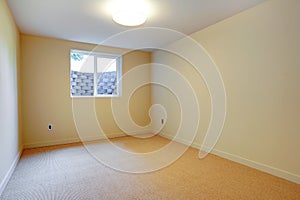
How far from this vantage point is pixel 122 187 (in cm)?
196

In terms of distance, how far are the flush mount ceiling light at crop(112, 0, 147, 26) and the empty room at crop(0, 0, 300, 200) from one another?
0.02m

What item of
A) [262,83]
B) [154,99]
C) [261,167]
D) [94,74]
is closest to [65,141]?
[94,74]

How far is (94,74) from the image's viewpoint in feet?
13.8

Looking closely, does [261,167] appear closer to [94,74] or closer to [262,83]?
[262,83]

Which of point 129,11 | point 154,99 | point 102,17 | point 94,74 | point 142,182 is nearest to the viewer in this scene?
point 142,182

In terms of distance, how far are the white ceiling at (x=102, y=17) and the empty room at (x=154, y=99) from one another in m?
0.02

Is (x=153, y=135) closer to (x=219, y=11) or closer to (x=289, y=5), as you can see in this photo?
(x=219, y=11)

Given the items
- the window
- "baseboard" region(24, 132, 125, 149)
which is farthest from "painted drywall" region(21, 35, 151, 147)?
the window

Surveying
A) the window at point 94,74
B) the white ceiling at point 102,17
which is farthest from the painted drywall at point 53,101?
the white ceiling at point 102,17

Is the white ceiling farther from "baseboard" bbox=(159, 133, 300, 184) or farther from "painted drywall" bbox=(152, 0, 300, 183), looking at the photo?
"baseboard" bbox=(159, 133, 300, 184)

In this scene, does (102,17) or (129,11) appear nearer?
(129,11)

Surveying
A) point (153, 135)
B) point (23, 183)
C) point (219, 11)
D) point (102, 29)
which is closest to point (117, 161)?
point (23, 183)

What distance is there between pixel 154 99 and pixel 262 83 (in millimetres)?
2688

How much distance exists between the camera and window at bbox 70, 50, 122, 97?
399cm
